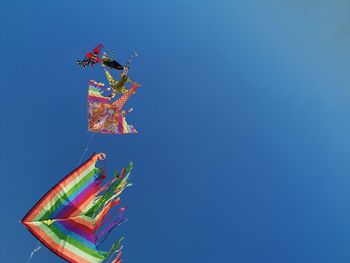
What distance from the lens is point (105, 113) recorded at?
1252cm

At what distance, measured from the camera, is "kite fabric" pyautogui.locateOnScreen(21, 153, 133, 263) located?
767cm

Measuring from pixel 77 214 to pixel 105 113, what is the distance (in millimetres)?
4875

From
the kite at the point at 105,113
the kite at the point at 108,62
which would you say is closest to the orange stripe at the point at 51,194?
the kite at the point at 105,113

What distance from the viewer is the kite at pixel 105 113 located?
39.7ft

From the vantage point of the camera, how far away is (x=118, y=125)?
12898mm

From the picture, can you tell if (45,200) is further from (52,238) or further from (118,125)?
(118,125)

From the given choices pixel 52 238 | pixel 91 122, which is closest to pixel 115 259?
pixel 52 238

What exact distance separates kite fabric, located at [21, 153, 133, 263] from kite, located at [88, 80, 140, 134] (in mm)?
3188

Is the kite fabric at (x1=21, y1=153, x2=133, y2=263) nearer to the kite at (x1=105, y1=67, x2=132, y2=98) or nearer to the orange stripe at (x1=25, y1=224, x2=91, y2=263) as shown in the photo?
the orange stripe at (x1=25, y1=224, x2=91, y2=263)

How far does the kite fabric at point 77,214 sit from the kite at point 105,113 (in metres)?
3.19

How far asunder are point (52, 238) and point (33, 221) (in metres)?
0.66

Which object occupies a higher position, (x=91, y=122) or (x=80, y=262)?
(x=91, y=122)

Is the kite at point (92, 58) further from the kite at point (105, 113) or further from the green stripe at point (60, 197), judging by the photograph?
the green stripe at point (60, 197)

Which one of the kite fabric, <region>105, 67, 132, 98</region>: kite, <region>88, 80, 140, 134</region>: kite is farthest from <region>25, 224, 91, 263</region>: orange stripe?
<region>105, 67, 132, 98</region>: kite
